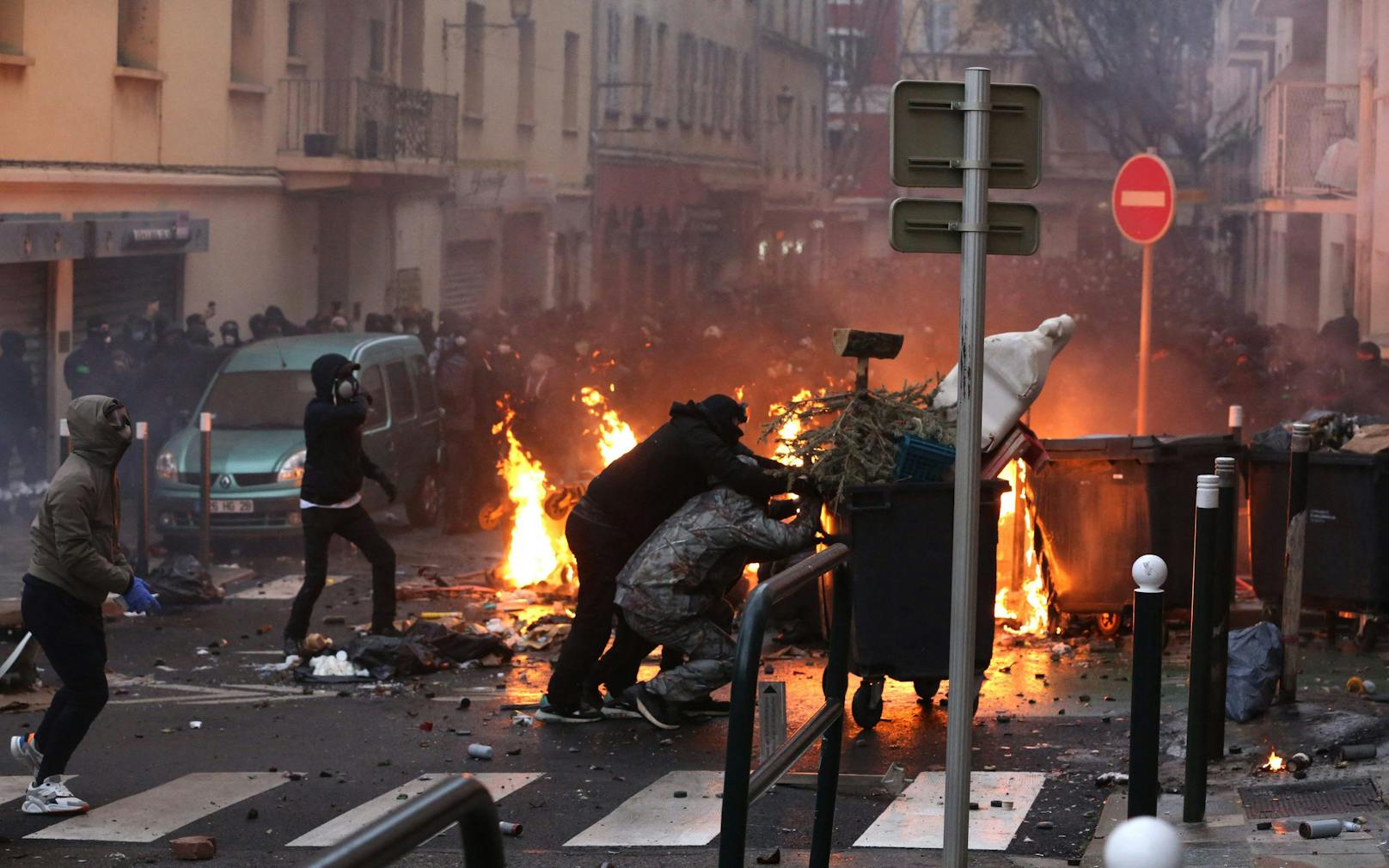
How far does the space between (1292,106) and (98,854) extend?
2318 centimetres

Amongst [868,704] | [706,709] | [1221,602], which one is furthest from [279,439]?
[1221,602]

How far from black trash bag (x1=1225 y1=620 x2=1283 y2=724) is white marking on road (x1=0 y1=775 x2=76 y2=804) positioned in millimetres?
4783

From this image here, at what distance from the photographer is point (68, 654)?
7484 millimetres

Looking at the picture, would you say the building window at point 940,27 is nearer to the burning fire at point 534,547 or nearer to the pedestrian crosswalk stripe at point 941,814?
the burning fire at point 534,547

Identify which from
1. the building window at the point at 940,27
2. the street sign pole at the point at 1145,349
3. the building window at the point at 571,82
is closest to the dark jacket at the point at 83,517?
the street sign pole at the point at 1145,349

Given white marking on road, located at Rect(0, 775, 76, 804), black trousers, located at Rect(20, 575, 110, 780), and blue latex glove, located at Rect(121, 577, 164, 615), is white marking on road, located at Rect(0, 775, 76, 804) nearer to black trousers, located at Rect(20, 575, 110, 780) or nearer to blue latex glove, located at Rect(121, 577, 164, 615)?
black trousers, located at Rect(20, 575, 110, 780)

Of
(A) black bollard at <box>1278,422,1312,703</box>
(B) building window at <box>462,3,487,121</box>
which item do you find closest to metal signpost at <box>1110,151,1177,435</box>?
(A) black bollard at <box>1278,422,1312,703</box>

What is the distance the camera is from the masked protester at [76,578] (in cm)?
745

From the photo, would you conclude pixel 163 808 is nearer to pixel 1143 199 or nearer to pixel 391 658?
pixel 391 658

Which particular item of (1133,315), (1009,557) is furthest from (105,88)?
(1133,315)

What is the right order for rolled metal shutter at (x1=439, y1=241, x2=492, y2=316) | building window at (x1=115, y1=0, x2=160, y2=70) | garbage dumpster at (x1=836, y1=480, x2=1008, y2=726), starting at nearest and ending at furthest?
garbage dumpster at (x1=836, y1=480, x2=1008, y2=726), building window at (x1=115, y1=0, x2=160, y2=70), rolled metal shutter at (x1=439, y1=241, x2=492, y2=316)

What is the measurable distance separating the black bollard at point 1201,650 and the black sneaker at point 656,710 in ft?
9.40

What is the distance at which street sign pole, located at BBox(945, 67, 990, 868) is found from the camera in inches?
201

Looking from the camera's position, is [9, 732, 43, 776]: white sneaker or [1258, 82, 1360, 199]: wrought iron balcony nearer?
[9, 732, 43, 776]: white sneaker
